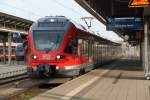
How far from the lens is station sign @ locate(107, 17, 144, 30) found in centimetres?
3034

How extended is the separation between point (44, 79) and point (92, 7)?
1178 centimetres

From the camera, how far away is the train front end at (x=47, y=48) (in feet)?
60.3

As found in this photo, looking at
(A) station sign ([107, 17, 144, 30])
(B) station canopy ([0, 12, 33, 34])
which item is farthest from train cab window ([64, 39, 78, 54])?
(B) station canopy ([0, 12, 33, 34])

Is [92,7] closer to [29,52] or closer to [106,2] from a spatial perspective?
[106,2]

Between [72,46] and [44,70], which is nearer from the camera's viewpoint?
[44,70]

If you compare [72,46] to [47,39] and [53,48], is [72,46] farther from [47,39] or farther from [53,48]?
[47,39]

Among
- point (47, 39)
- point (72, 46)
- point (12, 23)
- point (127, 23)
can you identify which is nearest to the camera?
point (47, 39)

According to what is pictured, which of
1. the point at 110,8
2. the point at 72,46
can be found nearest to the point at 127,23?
the point at 110,8

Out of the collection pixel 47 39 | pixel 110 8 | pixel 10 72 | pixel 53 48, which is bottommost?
pixel 10 72

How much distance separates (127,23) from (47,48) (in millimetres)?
13686

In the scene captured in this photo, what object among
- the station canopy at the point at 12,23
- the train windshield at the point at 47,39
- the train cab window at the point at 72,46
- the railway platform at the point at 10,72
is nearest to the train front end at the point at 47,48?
the train windshield at the point at 47,39

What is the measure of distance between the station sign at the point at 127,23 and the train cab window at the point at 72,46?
11.1m

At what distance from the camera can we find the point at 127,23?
102 ft

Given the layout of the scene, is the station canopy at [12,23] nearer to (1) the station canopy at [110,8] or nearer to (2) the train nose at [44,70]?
(1) the station canopy at [110,8]
